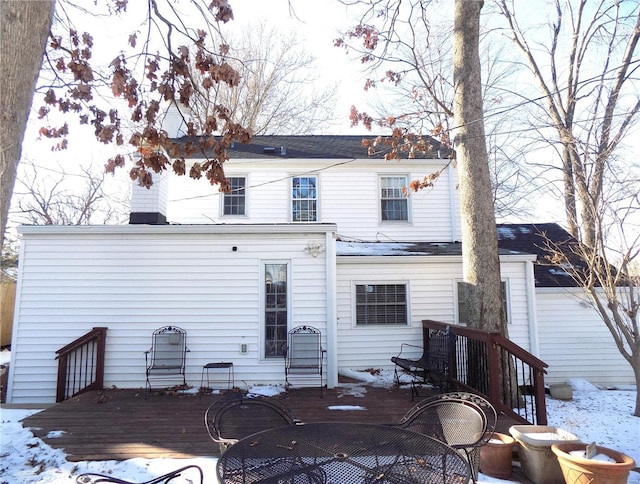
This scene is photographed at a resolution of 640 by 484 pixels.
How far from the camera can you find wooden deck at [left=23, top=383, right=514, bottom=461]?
4145 millimetres

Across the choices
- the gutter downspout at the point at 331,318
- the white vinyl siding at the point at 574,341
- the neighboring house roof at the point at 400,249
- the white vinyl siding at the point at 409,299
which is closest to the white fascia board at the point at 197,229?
the gutter downspout at the point at 331,318

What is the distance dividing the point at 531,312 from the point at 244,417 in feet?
24.3

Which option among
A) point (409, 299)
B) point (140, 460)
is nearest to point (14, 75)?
point (140, 460)

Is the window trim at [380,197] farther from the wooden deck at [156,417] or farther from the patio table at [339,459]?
the patio table at [339,459]

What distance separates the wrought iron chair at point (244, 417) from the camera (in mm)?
3068

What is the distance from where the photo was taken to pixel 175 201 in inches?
425

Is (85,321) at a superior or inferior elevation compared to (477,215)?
inferior

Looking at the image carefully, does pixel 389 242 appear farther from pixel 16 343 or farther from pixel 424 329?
pixel 16 343

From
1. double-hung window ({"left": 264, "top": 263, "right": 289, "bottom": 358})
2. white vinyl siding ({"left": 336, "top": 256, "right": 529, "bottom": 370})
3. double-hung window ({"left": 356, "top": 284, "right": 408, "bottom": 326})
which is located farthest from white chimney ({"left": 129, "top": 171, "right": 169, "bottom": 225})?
double-hung window ({"left": 356, "top": 284, "right": 408, "bottom": 326})

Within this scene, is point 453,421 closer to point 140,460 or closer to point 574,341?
point 140,460

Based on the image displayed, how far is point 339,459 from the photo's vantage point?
8.09 feet

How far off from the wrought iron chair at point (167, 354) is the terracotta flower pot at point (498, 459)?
474cm

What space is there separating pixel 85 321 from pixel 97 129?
10.7ft

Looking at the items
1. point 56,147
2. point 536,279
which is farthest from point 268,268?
point 536,279
